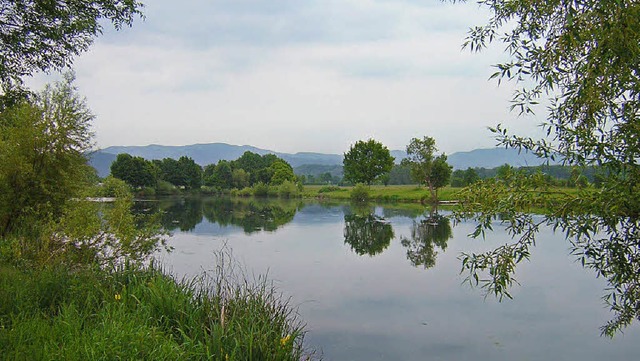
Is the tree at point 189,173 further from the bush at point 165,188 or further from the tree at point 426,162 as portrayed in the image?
the tree at point 426,162

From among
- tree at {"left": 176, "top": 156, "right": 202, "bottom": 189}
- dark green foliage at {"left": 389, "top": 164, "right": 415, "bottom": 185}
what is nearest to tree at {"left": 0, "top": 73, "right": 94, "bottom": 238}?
tree at {"left": 176, "top": 156, "right": 202, "bottom": 189}

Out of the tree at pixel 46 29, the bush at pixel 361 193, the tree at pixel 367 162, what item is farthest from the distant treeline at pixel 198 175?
the tree at pixel 46 29

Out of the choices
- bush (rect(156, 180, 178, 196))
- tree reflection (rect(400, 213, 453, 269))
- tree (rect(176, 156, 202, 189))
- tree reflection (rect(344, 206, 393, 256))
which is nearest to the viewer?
tree reflection (rect(400, 213, 453, 269))

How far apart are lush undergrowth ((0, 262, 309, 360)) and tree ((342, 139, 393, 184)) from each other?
5107 centimetres

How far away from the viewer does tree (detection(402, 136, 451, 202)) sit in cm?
4270

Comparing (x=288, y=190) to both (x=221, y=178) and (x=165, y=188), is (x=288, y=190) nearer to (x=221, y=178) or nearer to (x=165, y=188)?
(x=165, y=188)

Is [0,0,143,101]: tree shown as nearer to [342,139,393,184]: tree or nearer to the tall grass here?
the tall grass

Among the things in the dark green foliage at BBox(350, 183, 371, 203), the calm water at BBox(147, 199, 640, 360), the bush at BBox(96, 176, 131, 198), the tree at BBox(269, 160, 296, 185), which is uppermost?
the tree at BBox(269, 160, 296, 185)

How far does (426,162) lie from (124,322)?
40.3m

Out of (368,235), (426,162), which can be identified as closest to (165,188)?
(426,162)

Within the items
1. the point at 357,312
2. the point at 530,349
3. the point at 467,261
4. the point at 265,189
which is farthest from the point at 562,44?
the point at 265,189

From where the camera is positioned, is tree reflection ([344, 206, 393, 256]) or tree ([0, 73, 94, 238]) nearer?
tree ([0, 73, 94, 238])

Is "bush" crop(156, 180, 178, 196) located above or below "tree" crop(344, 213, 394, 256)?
above

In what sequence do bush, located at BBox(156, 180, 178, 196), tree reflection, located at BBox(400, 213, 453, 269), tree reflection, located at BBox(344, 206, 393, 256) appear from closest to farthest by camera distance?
tree reflection, located at BBox(400, 213, 453, 269) < tree reflection, located at BBox(344, 206, 393, 256) < bush, located at BBox(156, 180, 178, 196)
